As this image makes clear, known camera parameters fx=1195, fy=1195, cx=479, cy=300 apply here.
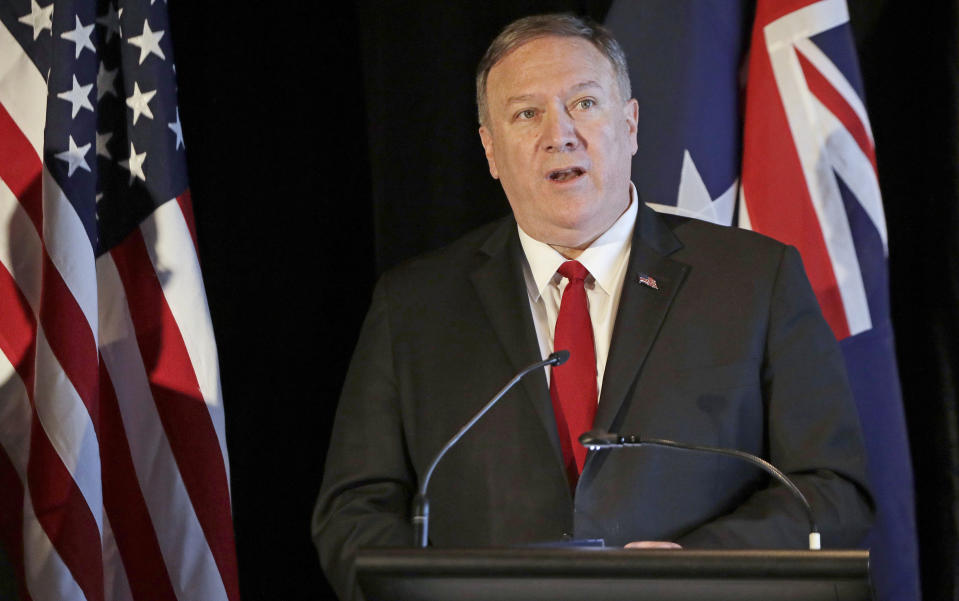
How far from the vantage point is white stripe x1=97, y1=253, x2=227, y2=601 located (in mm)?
2859

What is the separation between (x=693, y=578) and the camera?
151 cm

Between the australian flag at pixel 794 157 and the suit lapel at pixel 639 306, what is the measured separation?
1.54 ft

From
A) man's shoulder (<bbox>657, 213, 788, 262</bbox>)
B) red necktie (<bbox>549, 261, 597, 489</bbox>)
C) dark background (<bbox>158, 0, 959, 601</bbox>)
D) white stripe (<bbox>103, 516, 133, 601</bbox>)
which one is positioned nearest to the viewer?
red necktie (<bbox>549, 261, 597, 489</bbox>)

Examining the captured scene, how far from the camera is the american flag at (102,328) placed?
8.85 ft

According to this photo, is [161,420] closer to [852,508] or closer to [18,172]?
[18,172]

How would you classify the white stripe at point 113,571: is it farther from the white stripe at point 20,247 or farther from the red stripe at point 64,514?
the white stripe at point 20,247

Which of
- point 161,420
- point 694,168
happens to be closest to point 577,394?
point 694,168

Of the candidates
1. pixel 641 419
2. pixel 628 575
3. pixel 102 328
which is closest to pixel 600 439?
pixel 628 575

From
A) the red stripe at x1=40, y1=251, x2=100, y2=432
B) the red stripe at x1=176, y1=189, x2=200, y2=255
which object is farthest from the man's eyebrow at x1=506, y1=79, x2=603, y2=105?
the red stripe at x1=40, y1=251, x2=100, y2=432

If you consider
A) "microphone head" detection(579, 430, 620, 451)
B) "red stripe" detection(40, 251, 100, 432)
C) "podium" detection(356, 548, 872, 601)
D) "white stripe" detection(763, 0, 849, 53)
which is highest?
"white stripe" detection(763, 0, 849, 53)

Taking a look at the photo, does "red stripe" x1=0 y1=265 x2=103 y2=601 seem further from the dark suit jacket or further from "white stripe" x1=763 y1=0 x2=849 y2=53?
"white stripe" x1=763 y1=0 x2=849 y2=53

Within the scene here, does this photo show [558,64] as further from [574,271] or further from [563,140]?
[574,271]

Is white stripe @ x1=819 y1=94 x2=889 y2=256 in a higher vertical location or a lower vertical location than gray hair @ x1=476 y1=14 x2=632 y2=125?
lower

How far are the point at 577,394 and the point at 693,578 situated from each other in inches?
38.0
